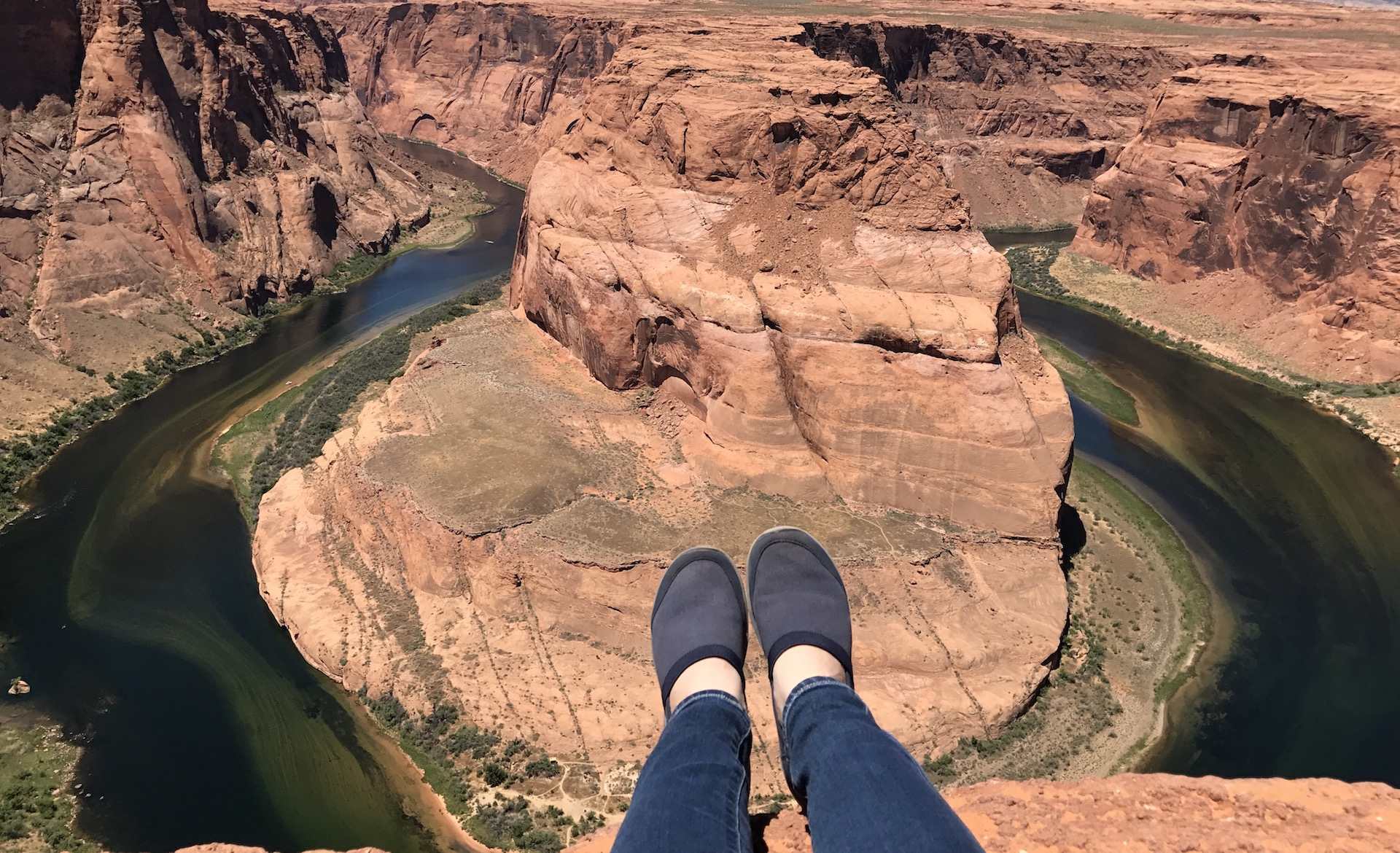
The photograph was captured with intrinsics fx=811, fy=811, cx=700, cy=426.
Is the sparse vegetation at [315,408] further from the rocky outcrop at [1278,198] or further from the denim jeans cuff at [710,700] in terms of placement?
the rocky outcrop at [1278,198]

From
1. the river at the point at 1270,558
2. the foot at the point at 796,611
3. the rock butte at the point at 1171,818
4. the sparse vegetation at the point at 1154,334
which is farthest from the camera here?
the sparse vegetation at the point at 1154,334

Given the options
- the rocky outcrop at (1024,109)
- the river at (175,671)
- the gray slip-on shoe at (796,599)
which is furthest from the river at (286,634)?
the rocky outcrop at (1024,109)

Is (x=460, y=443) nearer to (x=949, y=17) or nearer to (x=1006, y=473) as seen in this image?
(x=1006, y=473)

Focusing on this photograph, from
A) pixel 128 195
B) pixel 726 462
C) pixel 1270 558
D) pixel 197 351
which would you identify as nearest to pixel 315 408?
pixel 197 351

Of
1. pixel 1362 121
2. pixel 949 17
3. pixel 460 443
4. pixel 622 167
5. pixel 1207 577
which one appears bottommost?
pixel 1207 577

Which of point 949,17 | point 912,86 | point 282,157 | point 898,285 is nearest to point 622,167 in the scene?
point 898,285

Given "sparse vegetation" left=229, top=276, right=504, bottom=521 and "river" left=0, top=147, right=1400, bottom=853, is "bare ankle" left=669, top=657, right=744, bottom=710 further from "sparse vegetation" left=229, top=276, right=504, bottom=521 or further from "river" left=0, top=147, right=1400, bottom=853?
"sparse vegetation" left=229, top=276, right=504, bottom=521
